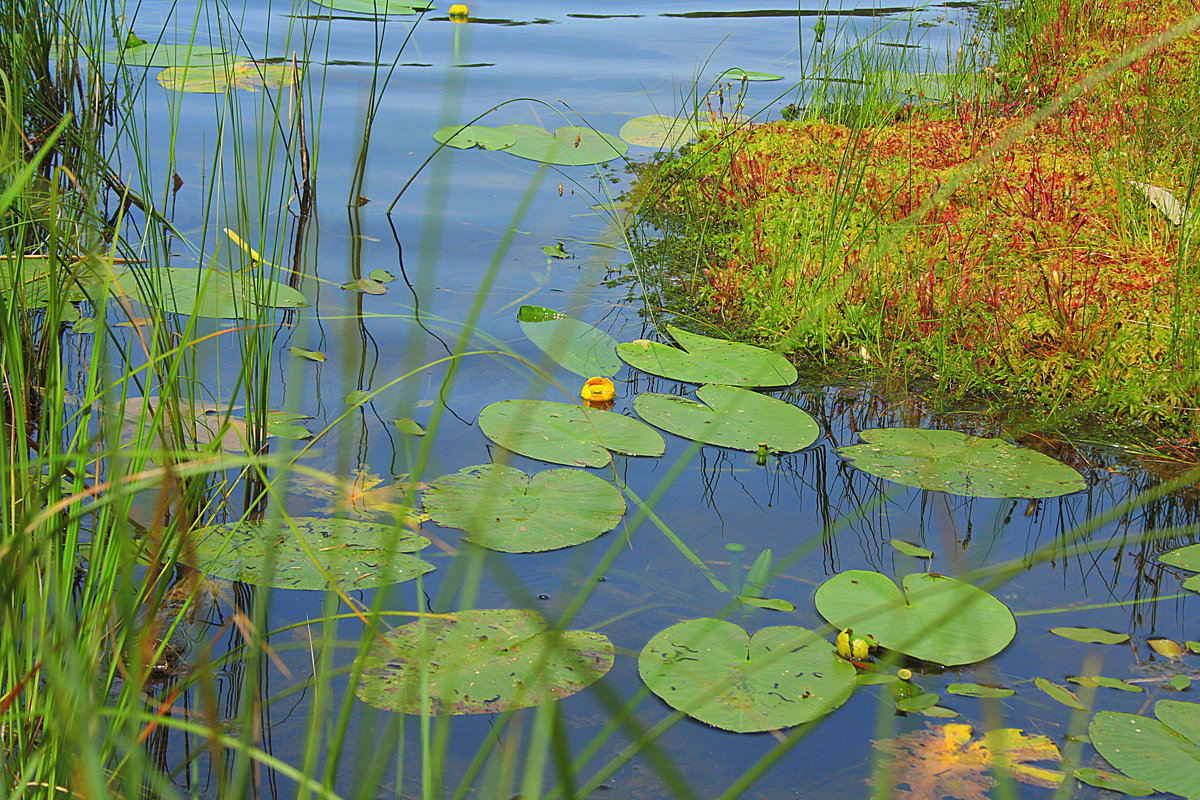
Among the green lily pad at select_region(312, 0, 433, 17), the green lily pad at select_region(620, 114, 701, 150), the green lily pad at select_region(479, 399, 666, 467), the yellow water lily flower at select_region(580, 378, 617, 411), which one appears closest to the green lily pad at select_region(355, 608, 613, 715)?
the green lily pad at select_region(479, 399, 666, 467)

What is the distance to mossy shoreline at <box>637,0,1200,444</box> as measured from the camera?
92.0 inches

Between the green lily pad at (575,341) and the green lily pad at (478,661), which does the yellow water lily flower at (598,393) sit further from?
the green lily pad at (478,661)

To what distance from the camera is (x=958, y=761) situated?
136cm

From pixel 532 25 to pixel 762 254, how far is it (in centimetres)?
334

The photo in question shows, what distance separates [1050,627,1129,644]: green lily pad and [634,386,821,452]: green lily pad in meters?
0.63

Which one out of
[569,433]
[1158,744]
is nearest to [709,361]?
[569,433]

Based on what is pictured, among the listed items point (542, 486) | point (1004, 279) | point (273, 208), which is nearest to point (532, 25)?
point (273, 208)

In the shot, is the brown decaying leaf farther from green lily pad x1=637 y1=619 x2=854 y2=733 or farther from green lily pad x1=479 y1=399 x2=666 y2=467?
green lily pad x1=479 y1=399 x2=666 y2=467

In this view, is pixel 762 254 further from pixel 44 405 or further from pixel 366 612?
pixel 44 405

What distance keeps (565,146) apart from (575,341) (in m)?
1.45

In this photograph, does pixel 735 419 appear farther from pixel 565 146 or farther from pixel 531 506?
pixel 565 146

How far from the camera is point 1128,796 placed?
130 centimetres

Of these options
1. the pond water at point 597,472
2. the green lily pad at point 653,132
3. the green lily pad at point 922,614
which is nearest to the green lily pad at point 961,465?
the pond water at point 597,472

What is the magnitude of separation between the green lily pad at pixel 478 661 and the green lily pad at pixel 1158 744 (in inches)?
26.1
